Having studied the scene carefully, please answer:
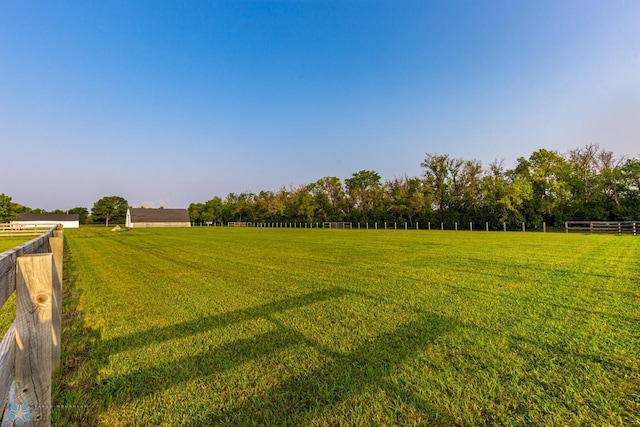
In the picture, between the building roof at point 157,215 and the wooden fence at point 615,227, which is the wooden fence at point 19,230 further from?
the building roof at point 157,215

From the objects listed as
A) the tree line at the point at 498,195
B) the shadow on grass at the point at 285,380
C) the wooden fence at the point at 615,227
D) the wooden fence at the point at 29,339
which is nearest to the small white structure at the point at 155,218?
the tree line at the point at 498,195

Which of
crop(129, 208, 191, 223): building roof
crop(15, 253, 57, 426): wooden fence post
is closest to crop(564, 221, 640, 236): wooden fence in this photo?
crop(15, 253, 57, 426): wooden fence post

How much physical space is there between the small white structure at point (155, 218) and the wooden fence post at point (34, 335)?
273 feet

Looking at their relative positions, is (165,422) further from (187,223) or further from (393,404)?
(187,223)

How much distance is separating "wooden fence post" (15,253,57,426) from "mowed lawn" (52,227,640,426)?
619 mm

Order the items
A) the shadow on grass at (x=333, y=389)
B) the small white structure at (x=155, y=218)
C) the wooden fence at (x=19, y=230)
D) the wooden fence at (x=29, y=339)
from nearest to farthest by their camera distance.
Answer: the wooden fence at (x=29, y=339)
the shadow on grass at (x=333, y=389)
the wooden fence at (x=19, y=230)
the small white structure at (x=155, y=218)

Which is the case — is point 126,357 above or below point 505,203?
below

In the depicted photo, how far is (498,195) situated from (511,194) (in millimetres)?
1725

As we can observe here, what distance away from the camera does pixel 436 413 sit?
2008 mm

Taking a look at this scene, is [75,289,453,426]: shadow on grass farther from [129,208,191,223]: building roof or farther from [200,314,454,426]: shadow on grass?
[129,208,191,223]: building roof

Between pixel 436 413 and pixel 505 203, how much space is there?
37.5 meters

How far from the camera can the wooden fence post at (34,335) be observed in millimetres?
1512

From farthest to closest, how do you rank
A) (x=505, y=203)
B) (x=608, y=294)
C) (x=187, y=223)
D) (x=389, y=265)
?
1. (x=187, y=223)
2. (x=505, y=203)
3. (x=389, y=265)
4. (x=608, y=294)

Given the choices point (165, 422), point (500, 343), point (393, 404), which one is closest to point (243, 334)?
point (165, 422)
